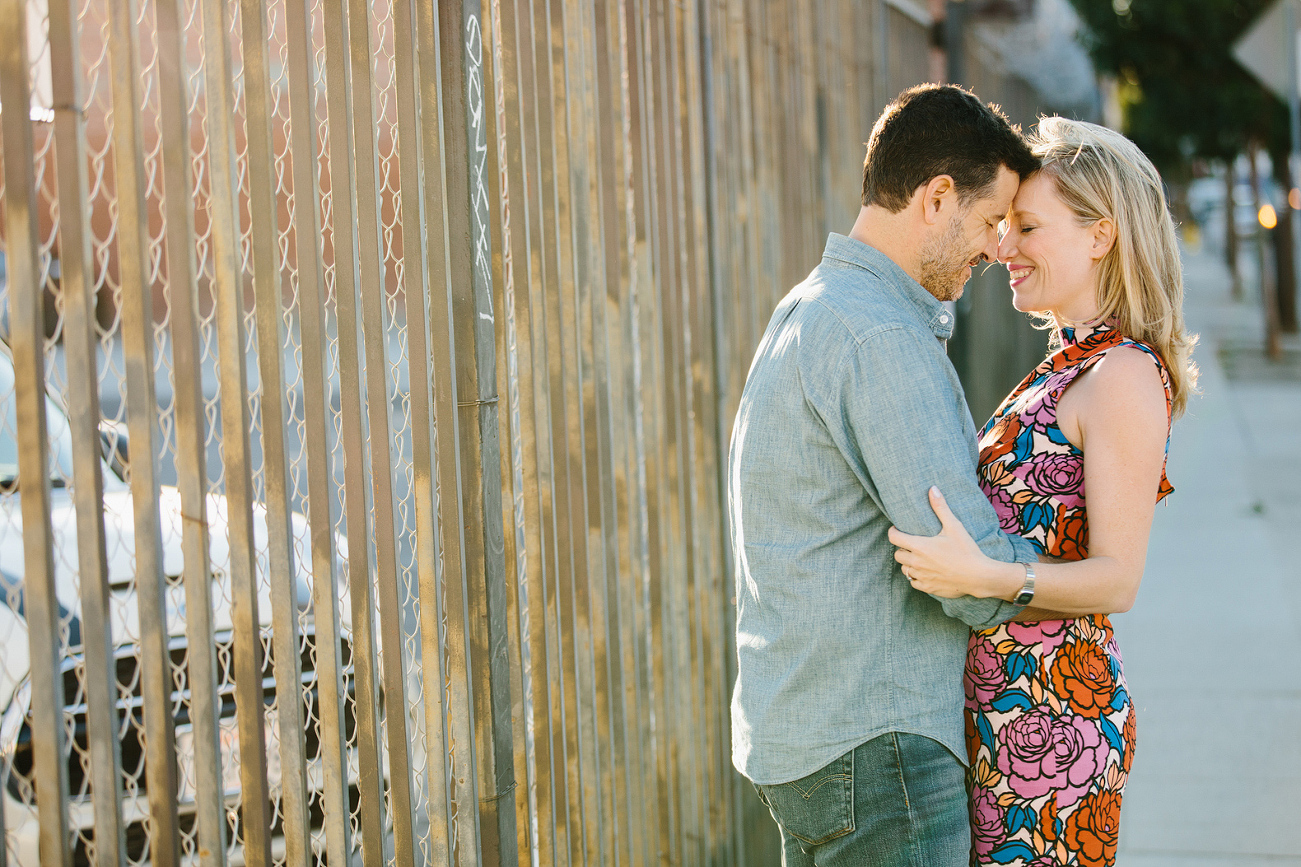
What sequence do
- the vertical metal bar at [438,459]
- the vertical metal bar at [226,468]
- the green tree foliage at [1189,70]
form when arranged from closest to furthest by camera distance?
the vertical metal bar at [226,468], the vertical metal bar at [438,459], the green tree foliage at [1189,70]

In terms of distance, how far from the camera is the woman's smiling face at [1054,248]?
7.56ft

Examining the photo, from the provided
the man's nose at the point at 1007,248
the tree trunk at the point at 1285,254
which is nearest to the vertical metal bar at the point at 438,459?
the man's nose at the point at 1007,248

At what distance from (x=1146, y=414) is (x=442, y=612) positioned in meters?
1.37

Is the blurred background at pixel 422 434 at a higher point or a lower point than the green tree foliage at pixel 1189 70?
lower

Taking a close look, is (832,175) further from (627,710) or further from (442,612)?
(442,612)

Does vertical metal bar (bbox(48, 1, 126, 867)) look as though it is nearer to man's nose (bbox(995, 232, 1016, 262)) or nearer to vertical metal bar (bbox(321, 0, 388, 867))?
vertical metal bar (bbox(321, 0, 388, 867))

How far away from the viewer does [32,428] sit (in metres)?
1.61

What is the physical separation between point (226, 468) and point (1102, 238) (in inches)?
67.5

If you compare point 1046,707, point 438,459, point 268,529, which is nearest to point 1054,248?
point 1046,707

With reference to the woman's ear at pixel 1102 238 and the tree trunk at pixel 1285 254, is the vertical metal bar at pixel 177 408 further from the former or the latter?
the tree trunk at pixel 1285 254

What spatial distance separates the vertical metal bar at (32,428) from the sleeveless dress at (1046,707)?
1561 millimetres

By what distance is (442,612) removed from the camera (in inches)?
88.1

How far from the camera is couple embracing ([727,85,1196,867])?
1.90 meters

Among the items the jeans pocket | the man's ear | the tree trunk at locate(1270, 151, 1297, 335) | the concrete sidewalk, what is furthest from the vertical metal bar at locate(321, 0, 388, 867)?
the tree trunk at locate(1270, 151, 1297, 335)
